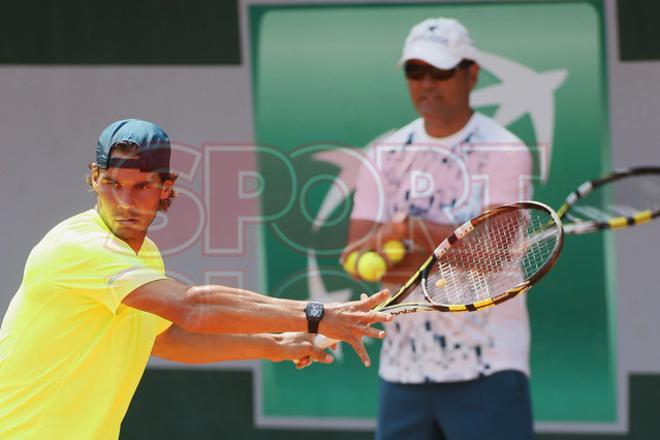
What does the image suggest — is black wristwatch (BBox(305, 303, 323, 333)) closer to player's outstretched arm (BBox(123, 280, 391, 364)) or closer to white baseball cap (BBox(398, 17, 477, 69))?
player's outstretched arm (BBox(123, 280, 391, 364))

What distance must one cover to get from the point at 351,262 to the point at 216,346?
2.88 ft

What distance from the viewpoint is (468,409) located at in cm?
377

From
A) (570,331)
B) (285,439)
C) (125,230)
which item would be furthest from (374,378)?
(125,230)

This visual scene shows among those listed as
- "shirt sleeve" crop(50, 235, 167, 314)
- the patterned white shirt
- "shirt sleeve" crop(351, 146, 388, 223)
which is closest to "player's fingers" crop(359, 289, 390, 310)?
"shirt sleeve" crop(50, 235, 167, 314)

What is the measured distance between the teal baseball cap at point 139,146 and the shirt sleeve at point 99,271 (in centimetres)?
18

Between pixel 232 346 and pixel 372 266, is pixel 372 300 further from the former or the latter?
pixel 372 266

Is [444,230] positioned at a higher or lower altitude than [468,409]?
higher

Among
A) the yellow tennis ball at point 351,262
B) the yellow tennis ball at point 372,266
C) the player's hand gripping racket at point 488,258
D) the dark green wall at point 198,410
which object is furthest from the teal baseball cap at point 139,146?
the dark green wall at point 198,410

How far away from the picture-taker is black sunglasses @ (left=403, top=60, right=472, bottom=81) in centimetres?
406

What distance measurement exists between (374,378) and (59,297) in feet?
5.86

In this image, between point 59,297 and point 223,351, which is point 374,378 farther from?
point 59,297

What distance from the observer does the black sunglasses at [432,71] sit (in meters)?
4.06

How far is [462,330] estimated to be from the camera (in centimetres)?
377

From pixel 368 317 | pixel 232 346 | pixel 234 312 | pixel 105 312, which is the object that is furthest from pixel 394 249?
pixel 105 312
